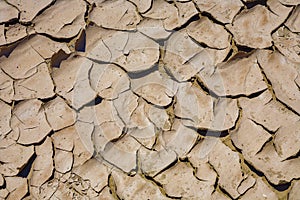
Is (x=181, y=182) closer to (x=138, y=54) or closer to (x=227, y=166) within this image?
(x=227, y=166)

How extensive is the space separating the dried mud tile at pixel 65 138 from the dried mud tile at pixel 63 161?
2cm

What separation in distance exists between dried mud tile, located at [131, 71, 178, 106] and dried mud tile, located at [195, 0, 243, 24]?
10.6 inches

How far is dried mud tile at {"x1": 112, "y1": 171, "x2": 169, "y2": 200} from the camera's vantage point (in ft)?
5.68

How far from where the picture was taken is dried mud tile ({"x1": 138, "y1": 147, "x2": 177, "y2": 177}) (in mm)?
1738

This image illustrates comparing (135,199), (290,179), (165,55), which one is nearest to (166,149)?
(135,199)

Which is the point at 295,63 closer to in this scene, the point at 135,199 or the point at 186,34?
the point at 186,34

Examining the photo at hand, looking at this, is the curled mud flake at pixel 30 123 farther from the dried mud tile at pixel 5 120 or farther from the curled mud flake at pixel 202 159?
the curled mud flake at pixel 202 159

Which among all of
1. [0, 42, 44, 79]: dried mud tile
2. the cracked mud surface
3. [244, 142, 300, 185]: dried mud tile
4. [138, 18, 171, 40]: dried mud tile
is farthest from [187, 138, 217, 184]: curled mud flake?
Result: [0, 42, 44, 79]: dried mud tile

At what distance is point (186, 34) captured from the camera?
5.82 feet

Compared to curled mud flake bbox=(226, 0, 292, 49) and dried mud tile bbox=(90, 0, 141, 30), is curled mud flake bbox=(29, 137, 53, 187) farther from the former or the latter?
curled mud flake bbox=(226, 0, 292, 49)

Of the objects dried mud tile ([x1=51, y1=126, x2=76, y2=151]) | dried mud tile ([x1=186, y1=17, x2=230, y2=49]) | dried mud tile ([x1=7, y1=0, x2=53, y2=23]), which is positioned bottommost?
dried mud tile ([x1=51, y1=126, x2=76, y2=151])

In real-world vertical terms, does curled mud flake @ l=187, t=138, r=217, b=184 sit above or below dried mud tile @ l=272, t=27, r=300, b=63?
below

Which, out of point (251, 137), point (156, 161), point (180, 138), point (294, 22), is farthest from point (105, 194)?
point (294, 22)

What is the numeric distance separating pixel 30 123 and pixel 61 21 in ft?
1.16
